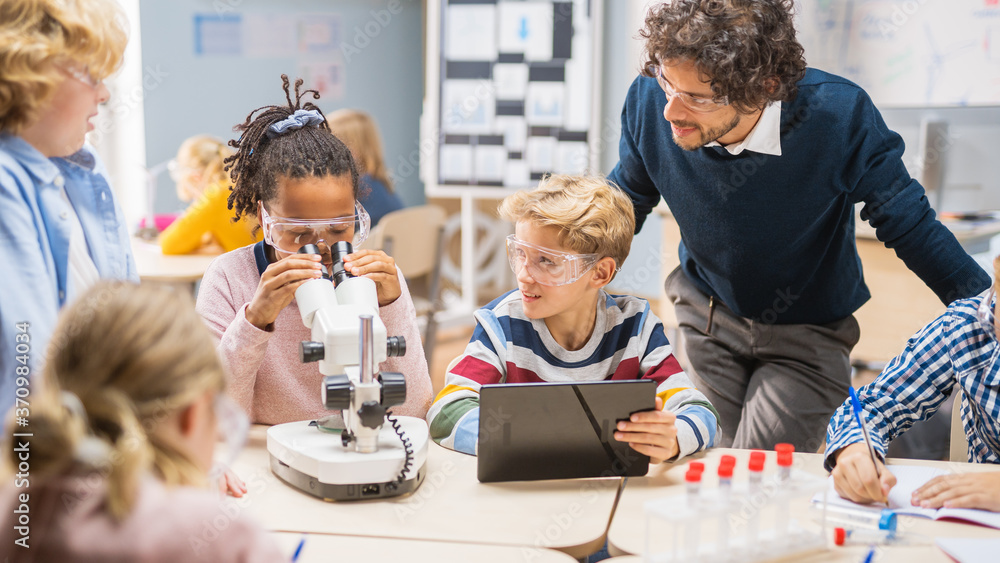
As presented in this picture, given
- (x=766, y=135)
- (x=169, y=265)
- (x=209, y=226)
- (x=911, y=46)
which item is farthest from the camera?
(x=911, y=46)

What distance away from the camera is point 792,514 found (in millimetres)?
1268

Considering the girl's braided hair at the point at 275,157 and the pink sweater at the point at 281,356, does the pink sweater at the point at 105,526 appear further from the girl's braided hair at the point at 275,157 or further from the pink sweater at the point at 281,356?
the girl's braided hair at the point at 275,157

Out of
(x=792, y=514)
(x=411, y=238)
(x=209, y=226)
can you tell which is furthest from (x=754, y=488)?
(x=209, y=226)

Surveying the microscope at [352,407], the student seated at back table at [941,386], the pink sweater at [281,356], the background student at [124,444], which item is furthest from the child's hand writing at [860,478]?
the background student at [124,444]

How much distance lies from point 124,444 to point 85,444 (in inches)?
1.4

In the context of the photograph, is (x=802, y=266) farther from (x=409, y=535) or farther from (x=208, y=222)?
(x=208, y=222)

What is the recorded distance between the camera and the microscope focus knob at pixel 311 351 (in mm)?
1268

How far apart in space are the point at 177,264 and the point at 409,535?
7.67 ft

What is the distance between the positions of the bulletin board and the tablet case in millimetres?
3164

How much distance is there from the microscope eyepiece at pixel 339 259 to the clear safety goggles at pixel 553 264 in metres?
0.34

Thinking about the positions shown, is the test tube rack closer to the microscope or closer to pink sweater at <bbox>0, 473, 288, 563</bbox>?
the microscope

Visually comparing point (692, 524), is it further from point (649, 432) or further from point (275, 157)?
point (275, 157)

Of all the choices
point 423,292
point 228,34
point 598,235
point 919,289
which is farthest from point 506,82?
point 598,235

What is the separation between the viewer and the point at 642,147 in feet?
6.47
